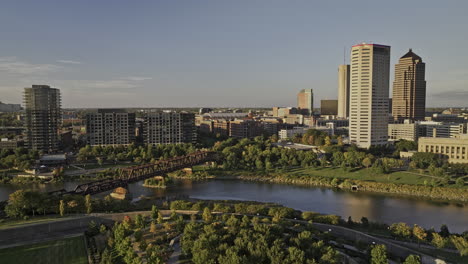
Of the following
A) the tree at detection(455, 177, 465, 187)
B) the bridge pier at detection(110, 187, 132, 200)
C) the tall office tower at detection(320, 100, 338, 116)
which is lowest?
the bridge pier at detection(110, 187, 132, 200)

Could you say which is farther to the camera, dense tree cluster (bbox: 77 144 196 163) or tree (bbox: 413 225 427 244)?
dense tree cluster (bbox: 77 144 196 163)

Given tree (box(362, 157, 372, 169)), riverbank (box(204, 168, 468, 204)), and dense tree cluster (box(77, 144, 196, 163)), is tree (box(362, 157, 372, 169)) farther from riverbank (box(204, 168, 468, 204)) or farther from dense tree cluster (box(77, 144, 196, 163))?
dense tree cluster (box(77, 144, 196, 163))

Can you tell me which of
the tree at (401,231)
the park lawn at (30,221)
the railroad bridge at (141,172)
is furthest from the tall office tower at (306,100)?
the park lawn at (30,221)

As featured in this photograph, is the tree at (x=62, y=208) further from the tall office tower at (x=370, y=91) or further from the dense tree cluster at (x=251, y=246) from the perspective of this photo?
the tall office tower at (x=370, y=91)

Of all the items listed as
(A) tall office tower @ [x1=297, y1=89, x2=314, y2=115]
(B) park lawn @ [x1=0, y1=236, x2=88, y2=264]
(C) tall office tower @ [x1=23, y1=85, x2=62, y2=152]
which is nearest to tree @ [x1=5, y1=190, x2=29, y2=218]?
(B) park lawn @ [x1=0, y1=236, x2=88, y2=264]

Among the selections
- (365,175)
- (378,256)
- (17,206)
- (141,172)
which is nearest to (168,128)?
(141,172)

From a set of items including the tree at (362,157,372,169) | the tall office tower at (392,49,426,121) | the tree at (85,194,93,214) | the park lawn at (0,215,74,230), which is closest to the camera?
the park lawn at (0,215,74,230)

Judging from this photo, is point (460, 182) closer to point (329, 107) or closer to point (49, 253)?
point (49, 253)
